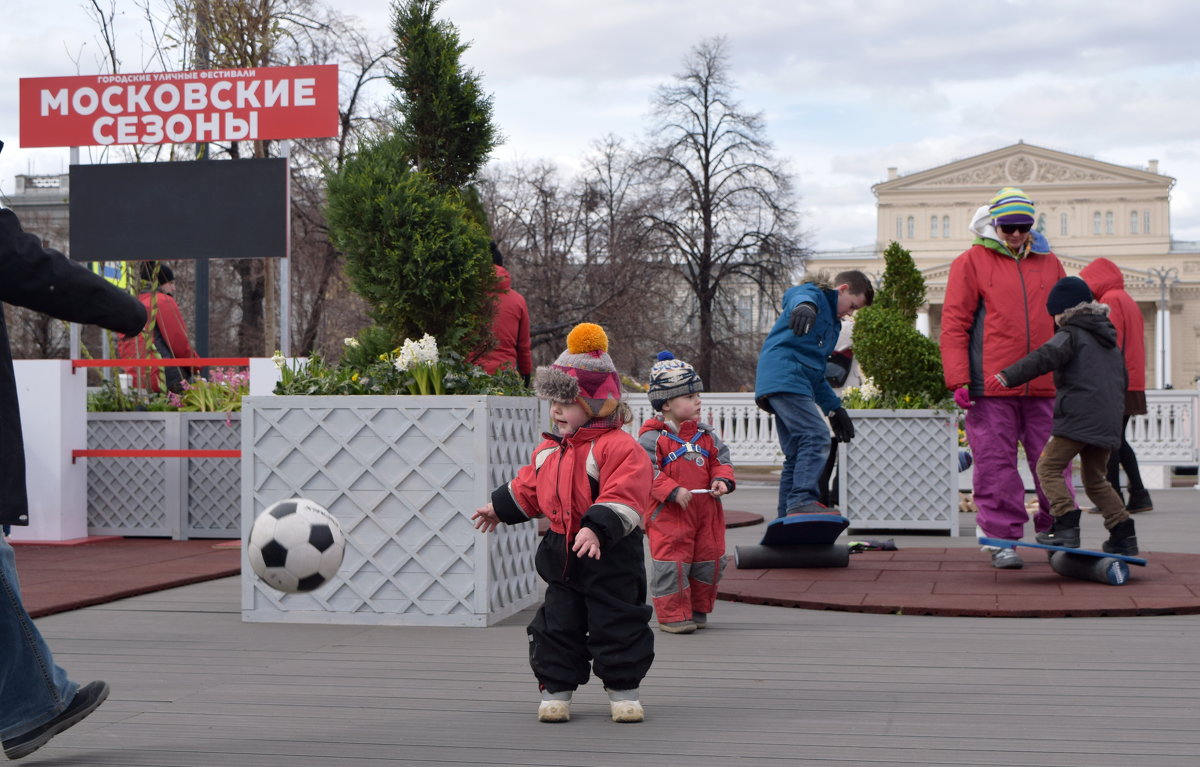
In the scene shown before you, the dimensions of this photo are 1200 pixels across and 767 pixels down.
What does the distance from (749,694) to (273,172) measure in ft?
22.5

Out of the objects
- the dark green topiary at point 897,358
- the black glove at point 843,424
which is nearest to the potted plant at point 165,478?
the black glove at point 843,424

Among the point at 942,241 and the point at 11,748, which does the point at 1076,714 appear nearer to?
the point at 11,748

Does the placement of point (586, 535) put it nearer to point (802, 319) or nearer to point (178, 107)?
point (802, 319)

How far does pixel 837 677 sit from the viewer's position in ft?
15.6

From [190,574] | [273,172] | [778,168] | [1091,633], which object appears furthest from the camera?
[778,168]

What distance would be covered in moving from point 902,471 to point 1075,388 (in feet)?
11.7

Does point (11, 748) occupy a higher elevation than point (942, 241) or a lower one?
lower

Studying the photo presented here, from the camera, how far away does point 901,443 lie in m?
10.6

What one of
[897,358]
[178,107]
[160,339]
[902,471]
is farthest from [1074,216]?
[178,107]

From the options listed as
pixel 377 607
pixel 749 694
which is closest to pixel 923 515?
pixel 377 607

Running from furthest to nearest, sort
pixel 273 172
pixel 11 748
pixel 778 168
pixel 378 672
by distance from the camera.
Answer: pixel 778 168 → pixel 273 172 → pixel 378 672 → pixel 11 748

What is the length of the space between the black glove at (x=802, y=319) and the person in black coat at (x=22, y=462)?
4.87 metres

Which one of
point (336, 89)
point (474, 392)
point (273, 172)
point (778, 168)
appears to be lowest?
point (474, 392)

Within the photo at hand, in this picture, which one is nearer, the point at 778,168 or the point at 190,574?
the point at 190,574
